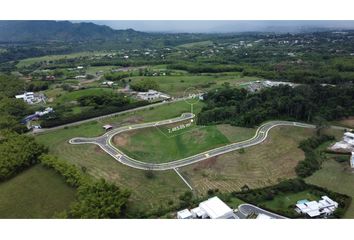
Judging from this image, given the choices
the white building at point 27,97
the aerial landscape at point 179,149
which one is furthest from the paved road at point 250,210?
the white building at point 27,97

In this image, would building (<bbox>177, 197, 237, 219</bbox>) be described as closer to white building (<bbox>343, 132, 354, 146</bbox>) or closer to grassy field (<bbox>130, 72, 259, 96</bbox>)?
white building (<bbox>343, 132, 354, 146</bbox>)

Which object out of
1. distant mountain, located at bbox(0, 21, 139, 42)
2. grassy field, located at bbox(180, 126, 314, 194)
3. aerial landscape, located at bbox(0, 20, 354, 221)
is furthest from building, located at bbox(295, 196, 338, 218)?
distant mountain, located at bbox(0, 21, 139, 42)

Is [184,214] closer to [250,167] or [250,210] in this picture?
[250,210]

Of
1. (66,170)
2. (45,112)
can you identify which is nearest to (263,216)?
(66,170)

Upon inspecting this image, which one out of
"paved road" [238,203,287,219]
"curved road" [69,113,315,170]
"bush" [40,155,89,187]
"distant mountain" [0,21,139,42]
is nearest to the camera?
"paved road" [238,203,287,219]

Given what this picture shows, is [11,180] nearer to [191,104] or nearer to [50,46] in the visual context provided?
[191,104]

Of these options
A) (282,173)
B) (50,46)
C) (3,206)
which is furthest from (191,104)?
(50,46)

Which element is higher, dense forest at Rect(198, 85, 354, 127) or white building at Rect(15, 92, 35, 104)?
dense forest at Rect(198, 85, 354, 127)
